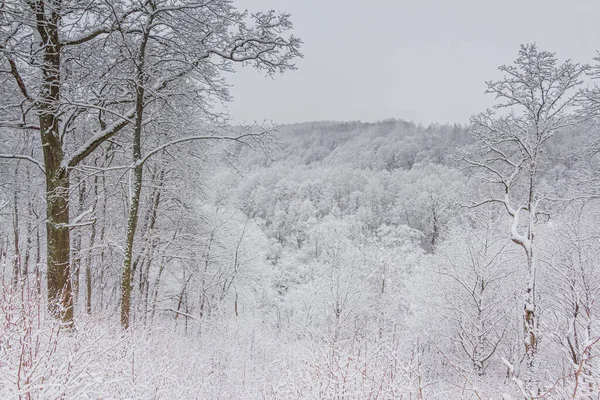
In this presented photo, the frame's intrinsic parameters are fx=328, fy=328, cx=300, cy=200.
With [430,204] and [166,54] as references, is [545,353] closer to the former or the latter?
[166,54]

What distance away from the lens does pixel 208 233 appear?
1377cm

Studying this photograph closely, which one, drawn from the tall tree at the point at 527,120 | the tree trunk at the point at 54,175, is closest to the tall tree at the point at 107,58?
the tree trunk at the point at 54,175

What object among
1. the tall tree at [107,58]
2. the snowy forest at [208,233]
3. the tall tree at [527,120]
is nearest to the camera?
the snowy forest at [208,233]

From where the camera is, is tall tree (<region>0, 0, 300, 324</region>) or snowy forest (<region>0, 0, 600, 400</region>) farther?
tall tree (<region>0, 0, 300, 324</region>)

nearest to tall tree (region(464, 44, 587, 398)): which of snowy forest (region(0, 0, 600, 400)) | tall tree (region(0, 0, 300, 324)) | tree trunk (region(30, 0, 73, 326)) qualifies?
snowy forest (region(0, 0, 600, 400))

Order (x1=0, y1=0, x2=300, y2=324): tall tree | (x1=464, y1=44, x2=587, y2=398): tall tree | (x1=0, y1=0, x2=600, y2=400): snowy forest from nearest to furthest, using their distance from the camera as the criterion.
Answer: (x1=0, y1=0, x2=600, y2=400): snowy forest → (x1=0, y1=0, x2=300, y2=324): tall tree → (x1=464, y1=44, x2=587, y2=398): tall tree

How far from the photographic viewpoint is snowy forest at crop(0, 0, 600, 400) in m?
3.89

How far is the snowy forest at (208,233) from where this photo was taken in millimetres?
3891

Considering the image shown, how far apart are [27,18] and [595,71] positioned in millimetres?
11671

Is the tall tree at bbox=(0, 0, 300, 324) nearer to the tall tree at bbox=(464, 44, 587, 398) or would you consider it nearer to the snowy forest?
the snowy forest

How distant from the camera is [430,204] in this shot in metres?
45.4

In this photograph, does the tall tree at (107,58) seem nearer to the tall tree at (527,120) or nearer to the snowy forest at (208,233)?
the snowy forest at (208,233)

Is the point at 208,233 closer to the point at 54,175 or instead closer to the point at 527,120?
the point at 54,175

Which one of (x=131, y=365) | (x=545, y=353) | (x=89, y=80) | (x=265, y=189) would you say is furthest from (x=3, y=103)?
(x=265, y=189)
